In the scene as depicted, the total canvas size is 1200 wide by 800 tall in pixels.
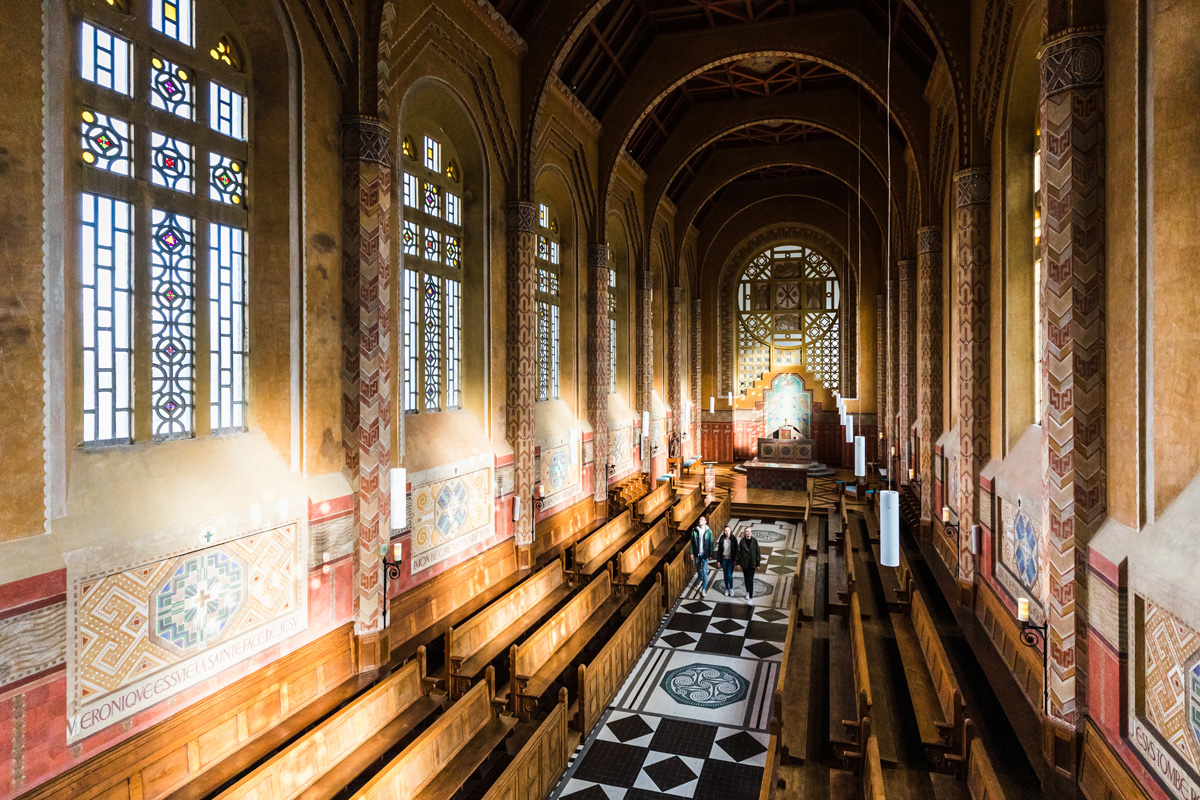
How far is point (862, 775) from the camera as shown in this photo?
5.94 m

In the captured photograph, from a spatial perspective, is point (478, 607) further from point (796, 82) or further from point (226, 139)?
point (796, 82)

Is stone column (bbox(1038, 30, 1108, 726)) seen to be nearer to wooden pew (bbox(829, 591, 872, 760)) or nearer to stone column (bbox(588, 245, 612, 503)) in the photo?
wooden pew (bbox(829, 591, 872, 760))

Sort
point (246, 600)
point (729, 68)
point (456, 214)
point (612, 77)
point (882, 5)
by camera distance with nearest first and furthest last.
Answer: point (246, 600) → point (456, 214) → point (882, 5) → point (612, 77) → point (729, 68)

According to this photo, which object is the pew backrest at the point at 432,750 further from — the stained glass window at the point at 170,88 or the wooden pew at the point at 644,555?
the stained glass window at the point at 170,88

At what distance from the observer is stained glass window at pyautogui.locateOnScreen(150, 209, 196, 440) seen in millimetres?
6176

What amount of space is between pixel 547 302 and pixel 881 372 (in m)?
14.0

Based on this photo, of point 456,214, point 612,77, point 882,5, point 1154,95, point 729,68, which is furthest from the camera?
point 729,68

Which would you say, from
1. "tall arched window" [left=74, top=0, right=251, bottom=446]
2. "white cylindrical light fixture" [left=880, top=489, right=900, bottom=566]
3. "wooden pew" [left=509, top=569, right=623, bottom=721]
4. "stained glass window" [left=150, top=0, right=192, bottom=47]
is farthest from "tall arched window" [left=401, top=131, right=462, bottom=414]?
"white cylindrical light fixture" [left=880, top=489, right=900, bottom=566]

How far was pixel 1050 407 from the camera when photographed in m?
5.79

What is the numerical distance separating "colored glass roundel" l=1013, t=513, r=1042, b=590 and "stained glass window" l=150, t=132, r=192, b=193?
9.47 m

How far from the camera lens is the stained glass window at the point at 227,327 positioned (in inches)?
267

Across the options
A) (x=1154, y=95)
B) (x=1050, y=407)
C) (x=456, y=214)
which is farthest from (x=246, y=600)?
(x=1154, y=95)

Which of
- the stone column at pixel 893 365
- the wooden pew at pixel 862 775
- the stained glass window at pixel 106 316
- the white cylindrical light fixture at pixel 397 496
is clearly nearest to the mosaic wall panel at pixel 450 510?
the white cylindrical light fixture at pixel 397 496

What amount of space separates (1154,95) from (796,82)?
14.1 m
